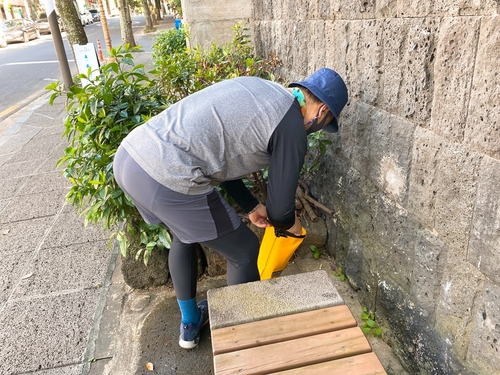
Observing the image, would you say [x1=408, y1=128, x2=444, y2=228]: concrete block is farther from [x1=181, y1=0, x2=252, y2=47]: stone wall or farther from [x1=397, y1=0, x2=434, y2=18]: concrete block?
[x1=181, y1=0, x2=252, y2=47]: stone wall

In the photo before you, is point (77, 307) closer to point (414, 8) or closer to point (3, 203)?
point (3, 203)

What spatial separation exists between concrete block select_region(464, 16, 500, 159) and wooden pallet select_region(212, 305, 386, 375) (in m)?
0.87

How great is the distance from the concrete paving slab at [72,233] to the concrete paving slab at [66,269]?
76 millimetres

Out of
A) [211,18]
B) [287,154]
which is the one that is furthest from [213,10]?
[287,154]

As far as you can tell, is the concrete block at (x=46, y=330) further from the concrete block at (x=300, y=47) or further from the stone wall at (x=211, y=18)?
the stone wall at (x=211, y=18)

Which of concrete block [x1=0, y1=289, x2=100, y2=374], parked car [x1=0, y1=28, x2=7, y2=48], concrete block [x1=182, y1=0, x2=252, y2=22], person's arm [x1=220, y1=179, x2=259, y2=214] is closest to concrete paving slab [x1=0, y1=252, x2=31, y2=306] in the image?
concrete block [x1=0, y1=289, x2=100, y2=374]

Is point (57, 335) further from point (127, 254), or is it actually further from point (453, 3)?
point (453, 3)

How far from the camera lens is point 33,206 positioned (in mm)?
4410

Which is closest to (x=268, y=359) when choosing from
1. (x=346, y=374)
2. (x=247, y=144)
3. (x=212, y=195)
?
(x=346, y=374)

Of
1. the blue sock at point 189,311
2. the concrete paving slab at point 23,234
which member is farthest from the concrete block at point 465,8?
the concrete paving slab at point 23,234

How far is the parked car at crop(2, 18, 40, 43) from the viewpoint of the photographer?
25.6 meters

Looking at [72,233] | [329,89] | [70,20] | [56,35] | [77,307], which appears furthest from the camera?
[56,35]

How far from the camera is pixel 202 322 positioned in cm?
259

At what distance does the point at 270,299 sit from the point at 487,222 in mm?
947
